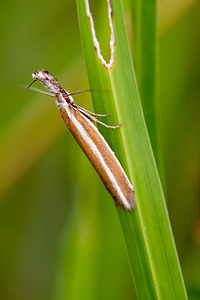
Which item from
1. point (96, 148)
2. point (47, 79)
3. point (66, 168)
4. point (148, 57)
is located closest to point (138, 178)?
point (96, 148)

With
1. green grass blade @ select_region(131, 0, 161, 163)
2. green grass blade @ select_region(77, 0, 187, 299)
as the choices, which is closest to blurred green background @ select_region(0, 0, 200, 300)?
green grass blade @ select_region(131, 0, 161, 163)

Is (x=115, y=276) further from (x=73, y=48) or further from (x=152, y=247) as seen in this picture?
(x=73, y=48)

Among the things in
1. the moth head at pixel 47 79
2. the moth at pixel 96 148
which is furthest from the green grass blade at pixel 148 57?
the moth head at pixel 47 79

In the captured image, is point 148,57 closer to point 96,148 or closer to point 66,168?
point 96,148

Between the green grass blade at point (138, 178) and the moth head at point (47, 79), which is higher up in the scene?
the moth head at point (47, 79)

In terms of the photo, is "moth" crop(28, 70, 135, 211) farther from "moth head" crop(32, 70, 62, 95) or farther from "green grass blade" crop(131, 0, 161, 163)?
"green grass blade" crop(131, 0, 161, 163)

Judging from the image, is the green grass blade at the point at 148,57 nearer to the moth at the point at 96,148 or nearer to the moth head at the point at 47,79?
the moth at the point at 96,148
